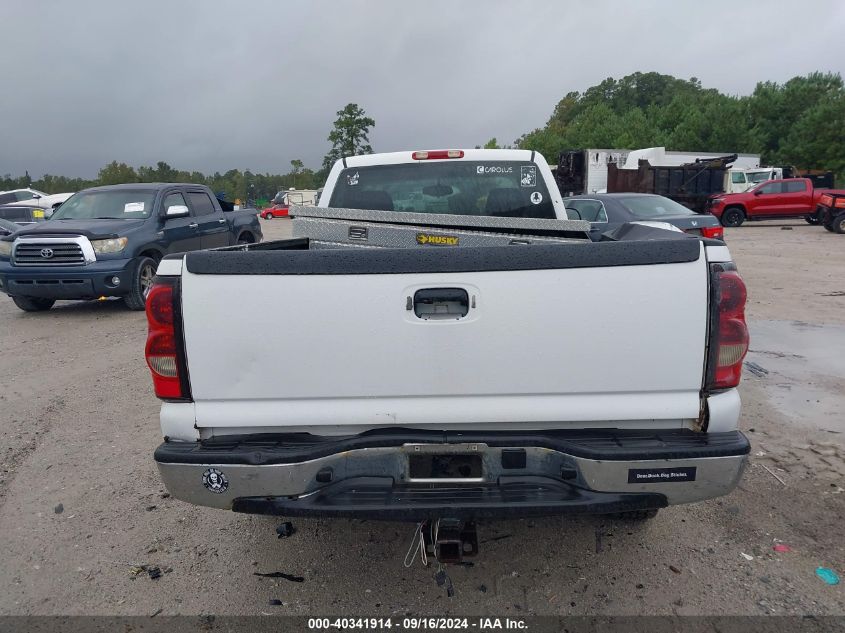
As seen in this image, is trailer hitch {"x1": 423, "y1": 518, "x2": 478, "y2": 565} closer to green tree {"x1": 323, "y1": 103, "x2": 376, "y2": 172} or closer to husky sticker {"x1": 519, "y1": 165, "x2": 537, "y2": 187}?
husky sticker {"x1": 519, "y1": 165, "x2": 537, "y2": 187}

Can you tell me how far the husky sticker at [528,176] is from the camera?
4566 millimetres

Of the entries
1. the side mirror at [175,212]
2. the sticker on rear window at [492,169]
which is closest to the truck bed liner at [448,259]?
the sticker on rear window at [492,169]

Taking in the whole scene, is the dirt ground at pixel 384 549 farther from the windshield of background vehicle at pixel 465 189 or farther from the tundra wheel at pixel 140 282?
the tundra wheel at pixel 140 282

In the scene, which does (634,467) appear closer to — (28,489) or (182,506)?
(182,506)

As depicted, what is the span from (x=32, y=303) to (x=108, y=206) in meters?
1.99

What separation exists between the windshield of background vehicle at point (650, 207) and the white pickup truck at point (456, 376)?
9923mm

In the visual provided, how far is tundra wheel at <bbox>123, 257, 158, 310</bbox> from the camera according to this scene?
9.14 m

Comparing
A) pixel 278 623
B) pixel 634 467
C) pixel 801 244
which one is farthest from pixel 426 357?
pixel 801 244

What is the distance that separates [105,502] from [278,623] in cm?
171

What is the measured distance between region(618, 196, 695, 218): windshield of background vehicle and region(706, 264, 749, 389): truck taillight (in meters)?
9.82

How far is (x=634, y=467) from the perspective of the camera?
2314 mm

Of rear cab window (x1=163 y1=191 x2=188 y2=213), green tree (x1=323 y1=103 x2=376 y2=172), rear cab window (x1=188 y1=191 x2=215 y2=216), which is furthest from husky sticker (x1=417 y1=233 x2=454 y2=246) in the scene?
green tree (x1=323 y1=103 x2=376 y2=172)

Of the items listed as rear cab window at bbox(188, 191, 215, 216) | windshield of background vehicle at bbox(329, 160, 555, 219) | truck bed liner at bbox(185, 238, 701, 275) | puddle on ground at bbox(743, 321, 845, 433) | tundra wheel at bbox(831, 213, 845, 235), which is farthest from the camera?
tundra wheel at bbox(831, 213, 845, 235)

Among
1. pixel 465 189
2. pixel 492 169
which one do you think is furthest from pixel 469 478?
pixel 492 169
